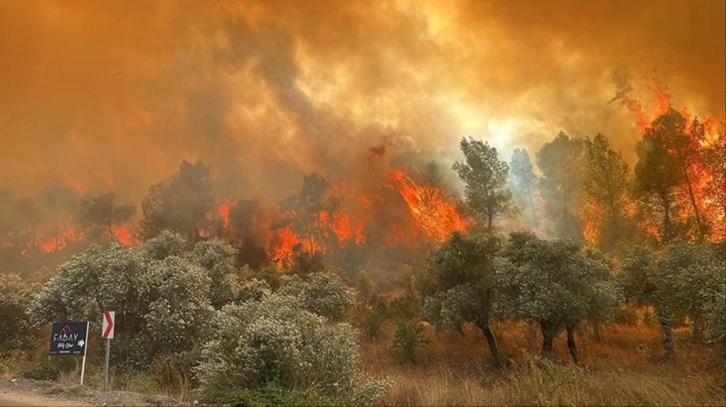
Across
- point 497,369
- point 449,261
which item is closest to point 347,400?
point 497,369

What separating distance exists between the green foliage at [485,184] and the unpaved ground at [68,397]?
4775 cm

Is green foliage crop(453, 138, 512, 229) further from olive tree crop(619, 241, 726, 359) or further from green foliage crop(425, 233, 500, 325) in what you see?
olive tree crop(619, 241, 726, 359)

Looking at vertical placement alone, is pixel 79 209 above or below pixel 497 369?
above

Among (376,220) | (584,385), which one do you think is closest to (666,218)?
(584,385)

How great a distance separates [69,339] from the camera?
658 inches

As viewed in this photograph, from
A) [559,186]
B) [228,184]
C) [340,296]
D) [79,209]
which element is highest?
[228,184]

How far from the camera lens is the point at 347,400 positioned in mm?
11484

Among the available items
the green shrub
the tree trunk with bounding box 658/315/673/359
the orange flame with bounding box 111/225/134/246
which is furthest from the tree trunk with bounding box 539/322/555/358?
the orange flame with bounding box 111/225/134/246

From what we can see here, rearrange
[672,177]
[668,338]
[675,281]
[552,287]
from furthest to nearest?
[672,177] < [552,287] < [668,338] < [675,281]

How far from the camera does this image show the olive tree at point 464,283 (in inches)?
1227

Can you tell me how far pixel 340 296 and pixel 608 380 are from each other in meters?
26.9

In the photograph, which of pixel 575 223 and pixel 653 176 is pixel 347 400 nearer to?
pixel 653 176

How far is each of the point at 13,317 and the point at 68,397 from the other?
20515 millimetres

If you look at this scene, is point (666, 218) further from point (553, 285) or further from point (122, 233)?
point (122, 233)
